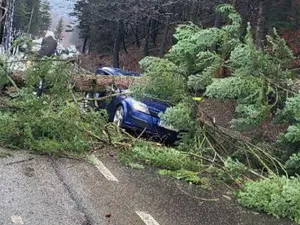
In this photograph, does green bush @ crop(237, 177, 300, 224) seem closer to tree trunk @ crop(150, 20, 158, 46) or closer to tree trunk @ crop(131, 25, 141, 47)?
tree trunk @ crop(150, 20, 158, 46)

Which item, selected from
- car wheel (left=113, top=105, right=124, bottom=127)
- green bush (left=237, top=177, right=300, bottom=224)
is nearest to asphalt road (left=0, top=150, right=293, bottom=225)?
green bush (left=237, top=177, right=300, bottom=224)

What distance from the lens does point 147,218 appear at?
4891 mm

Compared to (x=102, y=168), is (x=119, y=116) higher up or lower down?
lower down

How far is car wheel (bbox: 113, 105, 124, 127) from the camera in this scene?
33.1 feet

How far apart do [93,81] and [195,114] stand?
10.2ft

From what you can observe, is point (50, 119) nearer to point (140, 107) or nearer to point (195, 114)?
point (195, 114)

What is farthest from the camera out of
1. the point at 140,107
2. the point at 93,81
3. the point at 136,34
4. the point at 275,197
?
the point at 136,34

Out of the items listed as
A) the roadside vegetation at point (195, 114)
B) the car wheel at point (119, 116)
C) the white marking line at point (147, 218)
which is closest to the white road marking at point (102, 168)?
the roadside vegetation at point (195, 114)

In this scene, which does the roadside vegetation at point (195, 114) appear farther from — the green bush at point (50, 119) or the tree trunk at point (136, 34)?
the tree trunk at point (136, 34)

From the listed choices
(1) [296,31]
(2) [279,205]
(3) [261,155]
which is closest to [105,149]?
(3) [261,155]

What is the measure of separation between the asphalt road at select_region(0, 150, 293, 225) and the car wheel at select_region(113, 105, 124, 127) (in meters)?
3.28

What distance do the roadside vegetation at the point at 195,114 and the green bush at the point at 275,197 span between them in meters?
0.06

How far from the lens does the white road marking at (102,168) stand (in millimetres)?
6132

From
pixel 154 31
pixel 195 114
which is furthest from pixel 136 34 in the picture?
pixel 195 114
